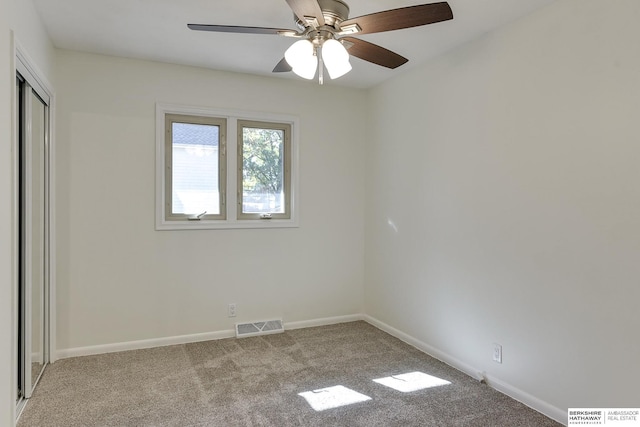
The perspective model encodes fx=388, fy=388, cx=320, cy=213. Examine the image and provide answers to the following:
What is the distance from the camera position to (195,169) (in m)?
3.64

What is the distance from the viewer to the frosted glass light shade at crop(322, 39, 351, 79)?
1.95 meters

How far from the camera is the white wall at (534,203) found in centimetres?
201

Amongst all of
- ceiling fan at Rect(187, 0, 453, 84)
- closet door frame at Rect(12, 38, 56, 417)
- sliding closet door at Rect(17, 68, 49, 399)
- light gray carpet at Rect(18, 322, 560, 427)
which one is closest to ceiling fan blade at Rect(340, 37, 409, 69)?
ceiling fan at Rect(187, 0, 453, 84)

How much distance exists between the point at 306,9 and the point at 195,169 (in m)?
2.24

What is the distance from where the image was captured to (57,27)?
2.75m

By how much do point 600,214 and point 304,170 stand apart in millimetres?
2596

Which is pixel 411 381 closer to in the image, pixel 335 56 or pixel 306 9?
pixel 335 56

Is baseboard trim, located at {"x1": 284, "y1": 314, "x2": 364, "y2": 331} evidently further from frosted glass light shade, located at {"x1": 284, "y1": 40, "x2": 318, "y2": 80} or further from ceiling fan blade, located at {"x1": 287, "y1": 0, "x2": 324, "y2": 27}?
ceiling fan blade, located at {"x1": 287, "y1": 0, "x2": 324, "y2": 27}

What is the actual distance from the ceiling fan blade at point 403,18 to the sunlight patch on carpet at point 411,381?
2.27 metres

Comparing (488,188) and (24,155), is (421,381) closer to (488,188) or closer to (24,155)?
(488,188)

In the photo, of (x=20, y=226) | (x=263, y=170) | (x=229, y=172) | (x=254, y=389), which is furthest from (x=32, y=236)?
(x=263, y=170)

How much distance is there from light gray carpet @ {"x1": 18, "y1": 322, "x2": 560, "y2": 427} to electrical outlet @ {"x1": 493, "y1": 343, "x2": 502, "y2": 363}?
205 mm
